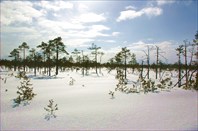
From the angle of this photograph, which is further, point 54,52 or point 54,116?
point 54,52

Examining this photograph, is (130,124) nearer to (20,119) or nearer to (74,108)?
(74,108)

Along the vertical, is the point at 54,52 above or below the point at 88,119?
above

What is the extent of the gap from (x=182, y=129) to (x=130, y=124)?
1.60m

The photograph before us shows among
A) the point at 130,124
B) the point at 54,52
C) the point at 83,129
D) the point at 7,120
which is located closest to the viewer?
the point at 83,129

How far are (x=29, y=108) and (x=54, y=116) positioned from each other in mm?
2136

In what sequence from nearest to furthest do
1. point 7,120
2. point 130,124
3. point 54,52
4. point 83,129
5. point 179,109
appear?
point 83,129 < point 130,124 < point 7,120 < point 179,109 < point 54,52

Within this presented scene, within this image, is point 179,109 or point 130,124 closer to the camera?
point 130,124

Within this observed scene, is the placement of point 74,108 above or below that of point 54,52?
below

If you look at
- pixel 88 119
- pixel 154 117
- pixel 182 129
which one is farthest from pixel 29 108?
pixel 182 129

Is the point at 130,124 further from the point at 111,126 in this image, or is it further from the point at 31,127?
the point at 31,127

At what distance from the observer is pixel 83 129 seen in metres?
6.03

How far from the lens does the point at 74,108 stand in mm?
8695

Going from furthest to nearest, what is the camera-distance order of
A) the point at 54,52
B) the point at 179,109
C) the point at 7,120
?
the point at 54,52 < the point at 179,109 < the point at 7,120

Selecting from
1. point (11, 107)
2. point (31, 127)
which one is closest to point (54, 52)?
point (11, 107)
